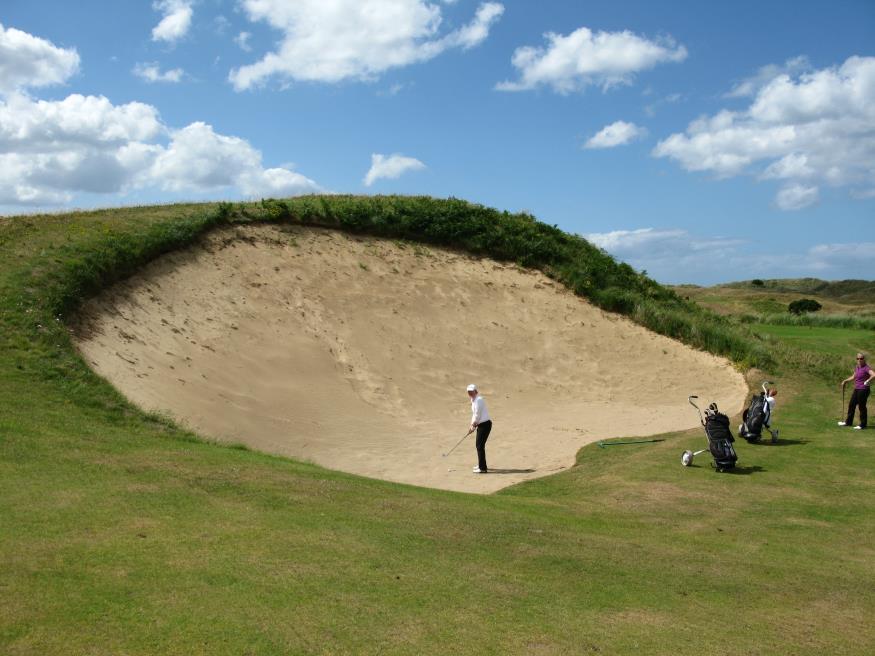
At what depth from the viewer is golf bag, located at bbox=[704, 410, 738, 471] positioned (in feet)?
50.8

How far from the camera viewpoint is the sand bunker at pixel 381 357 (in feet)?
58.7

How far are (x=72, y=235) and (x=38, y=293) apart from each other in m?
3.53

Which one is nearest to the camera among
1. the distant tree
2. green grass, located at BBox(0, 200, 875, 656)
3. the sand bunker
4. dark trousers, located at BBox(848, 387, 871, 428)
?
green grass, located at BBox(0, 200, 875, 656)

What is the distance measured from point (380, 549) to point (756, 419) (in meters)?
11.5

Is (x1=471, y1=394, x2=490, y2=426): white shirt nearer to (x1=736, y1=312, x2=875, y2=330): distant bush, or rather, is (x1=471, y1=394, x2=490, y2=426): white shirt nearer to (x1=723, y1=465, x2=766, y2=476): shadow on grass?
(x1=723, y1=465, x2=766, y2=476): shadow on grass

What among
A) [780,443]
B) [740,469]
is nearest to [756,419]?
[780,443]

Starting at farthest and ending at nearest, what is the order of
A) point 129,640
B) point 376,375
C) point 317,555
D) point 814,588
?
point 376,375, point 814,588, point 317,555, point 129,640

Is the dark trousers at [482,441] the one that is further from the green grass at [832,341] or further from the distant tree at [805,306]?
the distant tree at [805,306]

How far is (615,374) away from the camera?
984 inches

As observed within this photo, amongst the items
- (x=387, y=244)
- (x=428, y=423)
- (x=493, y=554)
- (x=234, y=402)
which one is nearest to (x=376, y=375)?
(x=428, y=423)

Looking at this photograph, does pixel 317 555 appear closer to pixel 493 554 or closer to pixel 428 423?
pixel 493 554

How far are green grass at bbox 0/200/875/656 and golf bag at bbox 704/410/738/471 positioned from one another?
316 millimetres

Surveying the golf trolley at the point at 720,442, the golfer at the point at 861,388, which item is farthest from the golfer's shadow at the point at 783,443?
the golf trolley at the point at 720,442

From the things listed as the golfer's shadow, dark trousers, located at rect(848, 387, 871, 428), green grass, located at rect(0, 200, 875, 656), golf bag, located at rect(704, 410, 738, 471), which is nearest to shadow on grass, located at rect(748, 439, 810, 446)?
the golfer's shadow
